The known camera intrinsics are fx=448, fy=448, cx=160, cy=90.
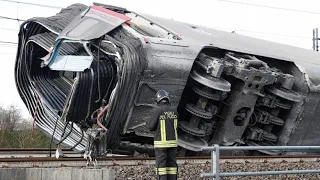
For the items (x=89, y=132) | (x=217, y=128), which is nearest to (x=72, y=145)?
(x=89, y=132)

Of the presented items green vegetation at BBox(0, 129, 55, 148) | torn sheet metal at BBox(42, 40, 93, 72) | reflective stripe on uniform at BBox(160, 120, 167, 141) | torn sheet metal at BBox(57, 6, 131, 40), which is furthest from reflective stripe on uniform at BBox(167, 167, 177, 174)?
green vegetation at BBox(0, 129, 55, 148)

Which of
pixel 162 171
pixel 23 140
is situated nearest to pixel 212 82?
pixel 162 171

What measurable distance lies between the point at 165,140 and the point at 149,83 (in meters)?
2.31

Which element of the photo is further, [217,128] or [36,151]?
[36,151]

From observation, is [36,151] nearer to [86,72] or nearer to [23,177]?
[86,72]

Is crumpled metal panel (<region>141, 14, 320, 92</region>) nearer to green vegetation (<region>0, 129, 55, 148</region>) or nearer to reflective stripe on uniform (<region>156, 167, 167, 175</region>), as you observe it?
reflective stripe on uniform (<region>156, 167, 167, 175</region>)

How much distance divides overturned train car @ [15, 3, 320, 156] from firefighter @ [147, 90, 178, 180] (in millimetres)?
2022

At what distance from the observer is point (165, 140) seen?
535cm

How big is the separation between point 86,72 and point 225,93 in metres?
2.74

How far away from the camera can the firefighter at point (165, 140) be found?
534 centimetres

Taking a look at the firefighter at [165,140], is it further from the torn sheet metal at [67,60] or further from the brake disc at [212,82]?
the brake disc at [212,82]

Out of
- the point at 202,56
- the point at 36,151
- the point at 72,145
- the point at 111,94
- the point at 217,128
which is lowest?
the point at 36,151

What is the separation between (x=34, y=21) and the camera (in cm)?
935

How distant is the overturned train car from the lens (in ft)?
24.6
